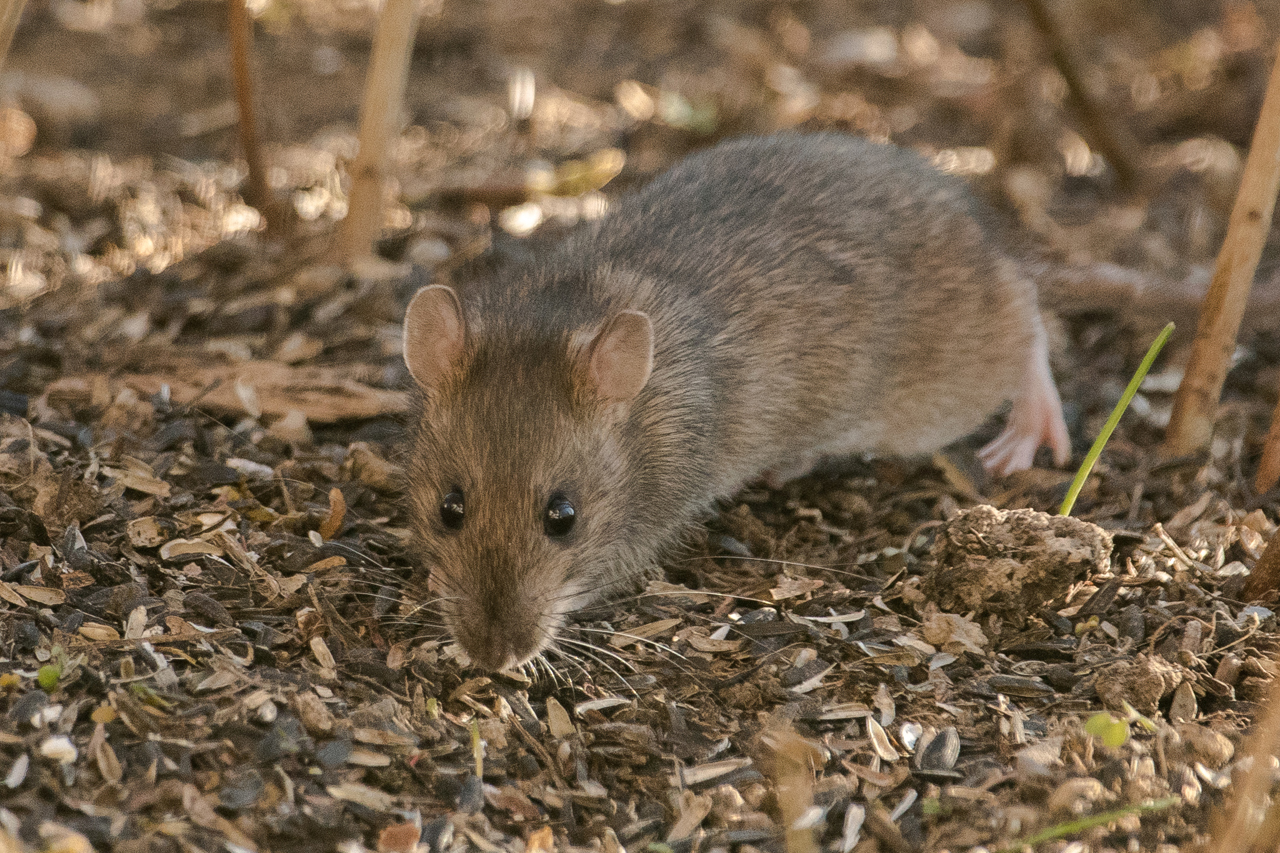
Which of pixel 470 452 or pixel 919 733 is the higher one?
pixel 470 452

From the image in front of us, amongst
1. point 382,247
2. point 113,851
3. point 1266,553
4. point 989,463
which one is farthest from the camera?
point 382,247

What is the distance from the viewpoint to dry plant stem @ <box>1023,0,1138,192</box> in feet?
24.0

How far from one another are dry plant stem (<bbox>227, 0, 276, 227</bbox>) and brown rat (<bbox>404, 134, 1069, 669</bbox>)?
173 cm

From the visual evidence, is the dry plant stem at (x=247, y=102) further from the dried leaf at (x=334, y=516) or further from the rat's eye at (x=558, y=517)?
the rat's eye at (x=558, y=517)

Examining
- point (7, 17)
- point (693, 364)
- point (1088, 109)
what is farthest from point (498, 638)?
point (1088, 109)

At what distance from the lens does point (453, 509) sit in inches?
166

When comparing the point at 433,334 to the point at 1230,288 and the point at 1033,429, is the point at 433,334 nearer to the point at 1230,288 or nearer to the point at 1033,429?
the point at 1033,429

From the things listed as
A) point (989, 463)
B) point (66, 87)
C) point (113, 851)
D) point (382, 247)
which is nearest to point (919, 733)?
point (989, 463)

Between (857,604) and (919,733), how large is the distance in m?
0.74

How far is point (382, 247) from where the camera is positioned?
6.75m

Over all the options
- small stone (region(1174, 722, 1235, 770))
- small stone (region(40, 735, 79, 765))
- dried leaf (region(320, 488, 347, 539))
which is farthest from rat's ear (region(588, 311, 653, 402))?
small stone (region(1174, 722, 1235, 770))

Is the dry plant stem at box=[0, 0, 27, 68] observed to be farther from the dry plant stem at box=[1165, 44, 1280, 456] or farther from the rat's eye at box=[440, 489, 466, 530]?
the dry plant stem at box=[1165, 44, 1280, 456]

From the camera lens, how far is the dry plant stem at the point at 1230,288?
4645 mm

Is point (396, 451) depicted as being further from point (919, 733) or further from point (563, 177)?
point (563, 177)
